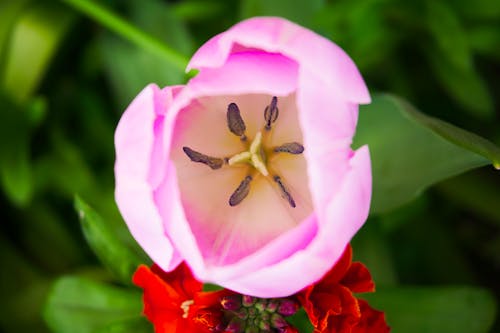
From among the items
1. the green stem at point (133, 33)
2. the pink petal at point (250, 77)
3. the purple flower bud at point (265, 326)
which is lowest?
the purple flower bud at point (265, 326)

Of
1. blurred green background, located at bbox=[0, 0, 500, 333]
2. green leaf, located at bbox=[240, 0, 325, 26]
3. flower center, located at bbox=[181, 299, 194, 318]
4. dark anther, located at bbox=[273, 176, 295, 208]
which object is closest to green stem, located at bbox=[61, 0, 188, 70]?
blurred green background, located at bbox=[0, 0, 500, 333]

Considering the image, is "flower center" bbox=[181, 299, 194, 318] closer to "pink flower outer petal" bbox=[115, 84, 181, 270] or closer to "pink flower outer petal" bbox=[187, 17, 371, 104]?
"pink flower outer petal" bbox=[115, 84, 181, 270]

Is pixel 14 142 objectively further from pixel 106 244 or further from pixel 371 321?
pixel 371 321

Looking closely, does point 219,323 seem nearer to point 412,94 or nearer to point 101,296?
point 101,296

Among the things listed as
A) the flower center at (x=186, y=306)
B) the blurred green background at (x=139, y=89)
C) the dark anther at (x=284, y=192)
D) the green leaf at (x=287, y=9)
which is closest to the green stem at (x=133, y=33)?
the blurred green background at (x=139, y=89)

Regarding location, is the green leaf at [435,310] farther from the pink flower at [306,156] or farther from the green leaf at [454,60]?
the green leaf at [454,60]

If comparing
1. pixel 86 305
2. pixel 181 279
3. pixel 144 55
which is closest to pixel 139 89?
pixel 144 55
